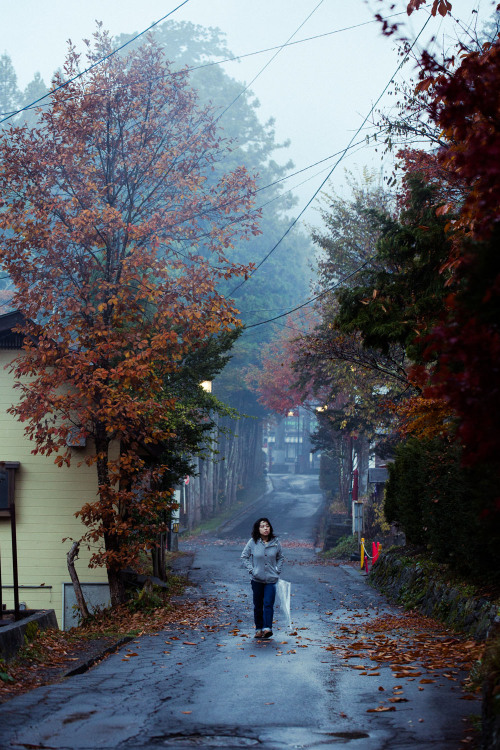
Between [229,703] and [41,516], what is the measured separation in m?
11.4

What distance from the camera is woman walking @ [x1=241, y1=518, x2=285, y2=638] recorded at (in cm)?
1238

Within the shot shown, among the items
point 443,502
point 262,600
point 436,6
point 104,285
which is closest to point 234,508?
point 104,285

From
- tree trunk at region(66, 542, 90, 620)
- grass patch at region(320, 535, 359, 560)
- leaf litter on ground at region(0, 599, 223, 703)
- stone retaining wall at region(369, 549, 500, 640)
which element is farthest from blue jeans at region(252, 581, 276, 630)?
grass patch at region(320, 535, 359, 560)

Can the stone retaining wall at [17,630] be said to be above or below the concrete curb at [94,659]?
above

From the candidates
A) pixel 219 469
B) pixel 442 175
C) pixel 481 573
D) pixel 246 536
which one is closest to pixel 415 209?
pixel 442 175

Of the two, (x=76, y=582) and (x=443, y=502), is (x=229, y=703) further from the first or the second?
(x=76, y=582)

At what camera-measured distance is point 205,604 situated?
59.4 ft

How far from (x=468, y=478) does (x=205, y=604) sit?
12623 mm

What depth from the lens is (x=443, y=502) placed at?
14.0 metres

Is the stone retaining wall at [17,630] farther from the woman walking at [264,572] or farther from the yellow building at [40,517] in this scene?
the yellow building at [40,517]

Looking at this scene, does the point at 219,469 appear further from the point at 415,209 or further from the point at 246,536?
the point at 415,209

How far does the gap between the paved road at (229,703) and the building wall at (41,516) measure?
16.9 feet

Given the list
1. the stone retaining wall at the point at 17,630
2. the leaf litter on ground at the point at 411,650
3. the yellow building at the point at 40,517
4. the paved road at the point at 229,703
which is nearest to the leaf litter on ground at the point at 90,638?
the stone retaining wall at the point at 17,630

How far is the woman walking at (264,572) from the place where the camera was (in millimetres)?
12375
